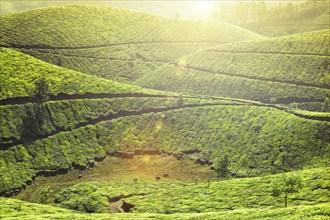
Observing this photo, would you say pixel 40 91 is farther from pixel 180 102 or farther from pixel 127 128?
pixel 180 102

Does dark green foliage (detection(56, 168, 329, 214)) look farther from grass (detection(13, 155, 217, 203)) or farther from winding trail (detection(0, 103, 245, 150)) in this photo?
winding trail (detection(0, 103, 245, 150))

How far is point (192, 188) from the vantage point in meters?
84.1

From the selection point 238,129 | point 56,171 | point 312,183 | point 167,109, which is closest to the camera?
point 312,183

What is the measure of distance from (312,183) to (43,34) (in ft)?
518

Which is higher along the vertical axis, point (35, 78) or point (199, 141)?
point (35, 78)

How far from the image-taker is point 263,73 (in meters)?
166

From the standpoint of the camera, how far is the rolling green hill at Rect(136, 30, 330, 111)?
149625 mm

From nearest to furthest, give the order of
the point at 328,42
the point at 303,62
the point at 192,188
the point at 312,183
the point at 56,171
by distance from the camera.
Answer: the point at 312,183 < the point at 192,188 < the point at 56,171 < the point at 303,62 < the point at 328,42

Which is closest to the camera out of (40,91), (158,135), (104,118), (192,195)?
(192,195)

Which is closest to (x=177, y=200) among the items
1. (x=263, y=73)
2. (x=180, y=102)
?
(x=180, y=102)

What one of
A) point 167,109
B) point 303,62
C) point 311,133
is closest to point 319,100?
point 303,62

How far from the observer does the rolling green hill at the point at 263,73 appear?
491 ft

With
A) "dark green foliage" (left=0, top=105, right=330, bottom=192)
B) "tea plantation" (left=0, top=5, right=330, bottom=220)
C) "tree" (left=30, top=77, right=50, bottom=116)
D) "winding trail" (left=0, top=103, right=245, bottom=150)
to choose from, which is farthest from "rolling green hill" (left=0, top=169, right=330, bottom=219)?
"tree" (left=30, top=77, right=50, bottom=116)

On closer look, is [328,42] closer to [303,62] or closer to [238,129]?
[303,62]
